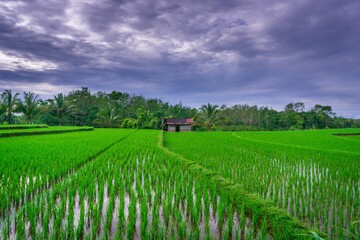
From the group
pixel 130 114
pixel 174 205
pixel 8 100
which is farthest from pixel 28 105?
pixel 174 205

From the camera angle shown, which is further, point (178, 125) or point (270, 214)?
point (178, 125)

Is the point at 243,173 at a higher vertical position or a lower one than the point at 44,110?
lower

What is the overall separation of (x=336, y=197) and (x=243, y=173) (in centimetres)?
219

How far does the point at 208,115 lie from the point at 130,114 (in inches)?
569

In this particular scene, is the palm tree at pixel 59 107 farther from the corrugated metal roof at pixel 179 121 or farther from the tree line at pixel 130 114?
A: the corrugated metal roof at pixel 179 121

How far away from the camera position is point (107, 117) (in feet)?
113

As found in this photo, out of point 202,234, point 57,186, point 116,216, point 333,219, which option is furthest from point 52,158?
point 333,219

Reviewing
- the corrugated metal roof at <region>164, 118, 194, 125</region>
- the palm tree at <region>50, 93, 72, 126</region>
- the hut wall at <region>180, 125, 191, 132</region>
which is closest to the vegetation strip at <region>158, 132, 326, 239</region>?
the corrugated metal roof at <region>164, 118, 194, 125</region>

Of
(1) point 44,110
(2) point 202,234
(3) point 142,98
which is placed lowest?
(2) point 202,234

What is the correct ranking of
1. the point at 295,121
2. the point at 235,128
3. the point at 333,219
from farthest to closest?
the point at 295,121, the point at 235,128, the point at 333,219

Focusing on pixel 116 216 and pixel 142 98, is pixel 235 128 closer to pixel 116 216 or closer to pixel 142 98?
pixel 142 98

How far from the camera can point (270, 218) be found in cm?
326

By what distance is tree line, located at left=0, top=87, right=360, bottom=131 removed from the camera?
3030cm

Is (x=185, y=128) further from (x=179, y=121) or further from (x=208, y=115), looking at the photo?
(x=208, y=115)
